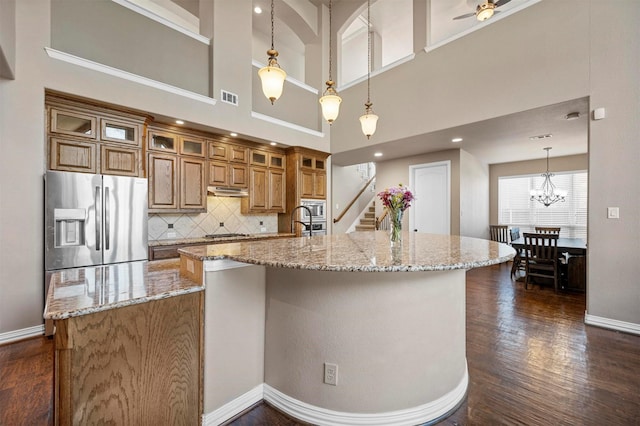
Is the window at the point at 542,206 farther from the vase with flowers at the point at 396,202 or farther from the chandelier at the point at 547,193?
the vase with flowers at the point at 396,202

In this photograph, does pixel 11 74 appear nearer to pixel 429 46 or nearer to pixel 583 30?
pixel 429 46

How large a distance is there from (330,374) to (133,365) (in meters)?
1.04

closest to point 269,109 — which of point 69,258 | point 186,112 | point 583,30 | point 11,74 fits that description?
point 186,112

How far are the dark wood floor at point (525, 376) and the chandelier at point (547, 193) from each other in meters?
4.08

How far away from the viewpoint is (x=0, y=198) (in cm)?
276

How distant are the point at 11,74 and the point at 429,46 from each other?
203 inches

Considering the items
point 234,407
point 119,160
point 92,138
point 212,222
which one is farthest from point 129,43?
point 234,407

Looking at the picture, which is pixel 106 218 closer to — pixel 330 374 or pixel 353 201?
pixel 330 374

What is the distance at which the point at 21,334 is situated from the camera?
2834mm

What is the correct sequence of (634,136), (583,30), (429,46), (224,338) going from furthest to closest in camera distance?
1. (429,46)
2. (583,30)
3. (634,136)
4. (224,338)

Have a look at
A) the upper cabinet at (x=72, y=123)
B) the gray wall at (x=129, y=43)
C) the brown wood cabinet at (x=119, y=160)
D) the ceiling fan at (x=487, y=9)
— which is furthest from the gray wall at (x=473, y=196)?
the upper cabinet at (x=72, y=123)

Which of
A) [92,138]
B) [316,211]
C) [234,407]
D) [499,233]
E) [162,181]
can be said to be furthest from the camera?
[499,233]

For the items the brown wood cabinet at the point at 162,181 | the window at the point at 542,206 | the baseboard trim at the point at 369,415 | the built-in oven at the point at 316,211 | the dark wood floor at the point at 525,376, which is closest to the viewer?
the baseboard trim at the point at 369,415

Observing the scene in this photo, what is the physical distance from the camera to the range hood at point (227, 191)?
4.51 metres
